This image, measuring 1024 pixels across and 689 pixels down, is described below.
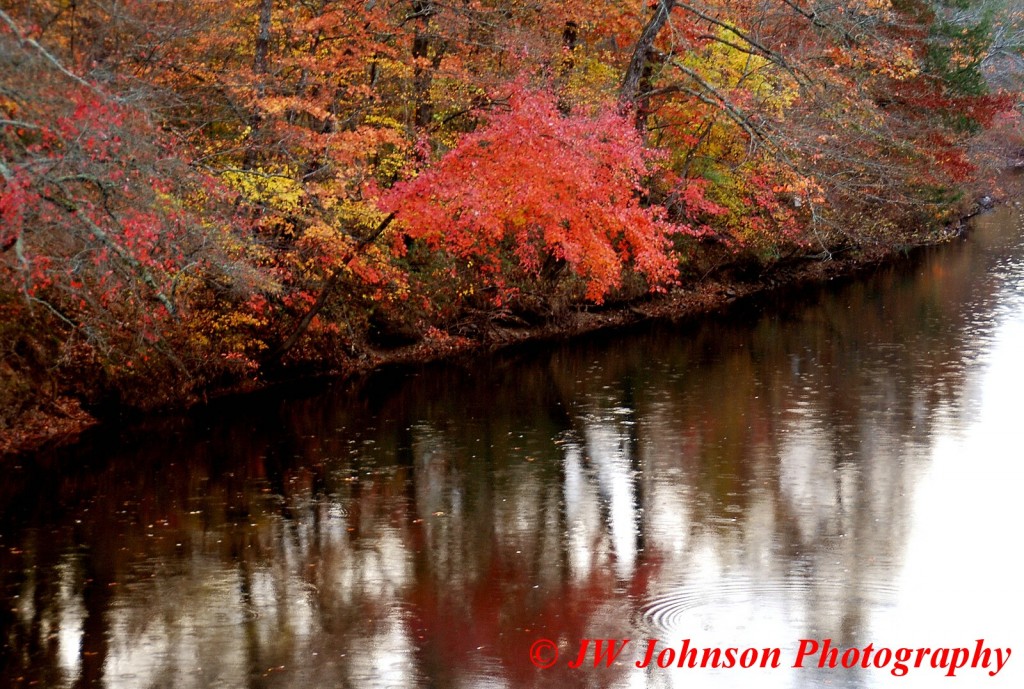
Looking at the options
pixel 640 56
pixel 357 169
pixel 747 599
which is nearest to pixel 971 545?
pixel 747 599

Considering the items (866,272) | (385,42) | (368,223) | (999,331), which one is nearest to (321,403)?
(368,223)

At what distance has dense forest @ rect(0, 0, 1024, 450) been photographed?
16.2 meters

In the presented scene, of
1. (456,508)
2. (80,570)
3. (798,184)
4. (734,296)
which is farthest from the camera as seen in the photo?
(734,296)

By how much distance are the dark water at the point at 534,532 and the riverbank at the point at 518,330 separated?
1.03 metres

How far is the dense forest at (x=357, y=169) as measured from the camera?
16.2 meters

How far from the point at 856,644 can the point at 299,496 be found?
817 centimetres

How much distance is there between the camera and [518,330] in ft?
92.9

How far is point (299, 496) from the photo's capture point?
15781 mm

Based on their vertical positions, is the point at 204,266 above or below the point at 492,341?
above

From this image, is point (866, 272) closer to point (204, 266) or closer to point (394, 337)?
point (394, 337)

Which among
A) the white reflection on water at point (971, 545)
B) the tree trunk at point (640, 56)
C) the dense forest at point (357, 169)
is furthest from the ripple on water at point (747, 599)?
the tree trunk at point (640, 56)

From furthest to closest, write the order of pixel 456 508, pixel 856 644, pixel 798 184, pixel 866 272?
1. pixel 866 272
2. pixel 798 184
3. pixel 456 508
4. pixel 856 644

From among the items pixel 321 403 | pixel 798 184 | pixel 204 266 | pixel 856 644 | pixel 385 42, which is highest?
pixel 385 42

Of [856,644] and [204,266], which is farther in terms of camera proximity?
[204,266]
